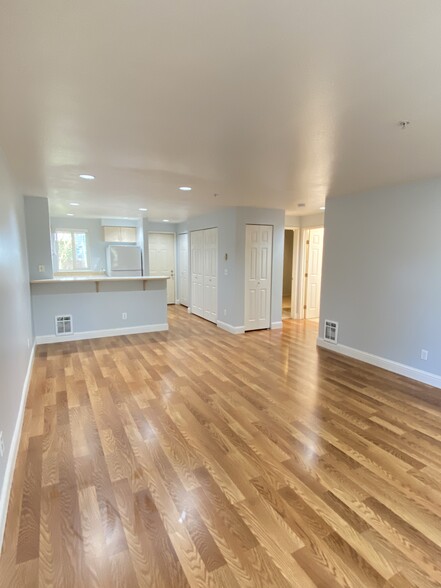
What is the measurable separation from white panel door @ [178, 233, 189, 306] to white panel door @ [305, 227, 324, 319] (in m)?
3.16

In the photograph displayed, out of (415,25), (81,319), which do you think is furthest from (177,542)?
(81,319)

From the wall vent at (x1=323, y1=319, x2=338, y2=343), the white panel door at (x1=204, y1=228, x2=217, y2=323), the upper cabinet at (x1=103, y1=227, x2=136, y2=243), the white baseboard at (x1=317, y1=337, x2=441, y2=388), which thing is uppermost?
the upper cabinet at (x1=103, y1=227, x2=136, y2=243)

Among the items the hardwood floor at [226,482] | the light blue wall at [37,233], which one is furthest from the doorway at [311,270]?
the light blue wall at [37,233]

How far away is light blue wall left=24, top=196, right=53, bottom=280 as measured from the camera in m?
4.81

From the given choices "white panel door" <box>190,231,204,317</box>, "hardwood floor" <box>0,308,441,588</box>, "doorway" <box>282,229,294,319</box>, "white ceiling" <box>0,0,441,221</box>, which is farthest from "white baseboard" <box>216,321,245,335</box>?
"doorway" <box>282,229,294,319</box>

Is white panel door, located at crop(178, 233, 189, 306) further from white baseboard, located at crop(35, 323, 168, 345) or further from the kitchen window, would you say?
white baseboard, located at crop(35, 323, 168, 345)

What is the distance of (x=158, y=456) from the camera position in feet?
7.60

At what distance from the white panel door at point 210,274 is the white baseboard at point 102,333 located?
1.16 meters

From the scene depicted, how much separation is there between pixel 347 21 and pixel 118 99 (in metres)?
1.22

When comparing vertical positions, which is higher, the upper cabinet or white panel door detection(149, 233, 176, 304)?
the upper cabinet

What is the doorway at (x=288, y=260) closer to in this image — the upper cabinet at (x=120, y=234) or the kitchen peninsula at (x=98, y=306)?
the upper cabinet at (x=120, y=234)

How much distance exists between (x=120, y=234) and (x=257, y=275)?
4.24 m

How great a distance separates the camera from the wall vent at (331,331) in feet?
16.1

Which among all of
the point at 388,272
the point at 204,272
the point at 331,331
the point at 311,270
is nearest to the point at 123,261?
the point at 204,272
